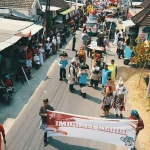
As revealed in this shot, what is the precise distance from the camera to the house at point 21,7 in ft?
73.5

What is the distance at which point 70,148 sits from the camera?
30.1 ft

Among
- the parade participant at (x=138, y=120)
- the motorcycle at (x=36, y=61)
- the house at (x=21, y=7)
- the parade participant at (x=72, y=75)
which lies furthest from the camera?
the house at (x=21, y=7)

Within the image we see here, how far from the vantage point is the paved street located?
30.7ft

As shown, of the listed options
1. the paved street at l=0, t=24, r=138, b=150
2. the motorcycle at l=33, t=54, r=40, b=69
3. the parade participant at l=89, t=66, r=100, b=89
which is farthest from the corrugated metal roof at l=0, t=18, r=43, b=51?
the parade participant at l=89, t=66, r=100, b=89

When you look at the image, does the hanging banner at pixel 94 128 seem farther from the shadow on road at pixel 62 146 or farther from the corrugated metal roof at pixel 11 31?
the corrugated metal roof at pixel 11 31

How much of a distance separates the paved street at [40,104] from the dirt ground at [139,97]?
2.25 feet

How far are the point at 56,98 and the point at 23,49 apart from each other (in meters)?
5.35

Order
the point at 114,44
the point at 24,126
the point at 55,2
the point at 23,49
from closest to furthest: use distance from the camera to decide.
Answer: the point at 24,126, the point at 23,49, the point at 114,44, the point at 55,2

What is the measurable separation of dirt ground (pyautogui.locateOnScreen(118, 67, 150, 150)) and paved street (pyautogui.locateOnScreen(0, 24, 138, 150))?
0.69 meters

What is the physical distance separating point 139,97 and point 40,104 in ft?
16.6

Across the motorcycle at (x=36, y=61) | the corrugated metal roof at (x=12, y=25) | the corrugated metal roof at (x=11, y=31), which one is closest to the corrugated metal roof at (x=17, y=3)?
the corrugated metal roof at (x=11, y=31)

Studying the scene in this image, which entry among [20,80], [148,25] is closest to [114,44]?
[148,25]

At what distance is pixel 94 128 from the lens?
8.73 m

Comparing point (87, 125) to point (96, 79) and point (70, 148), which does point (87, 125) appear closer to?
point (70, 148)
